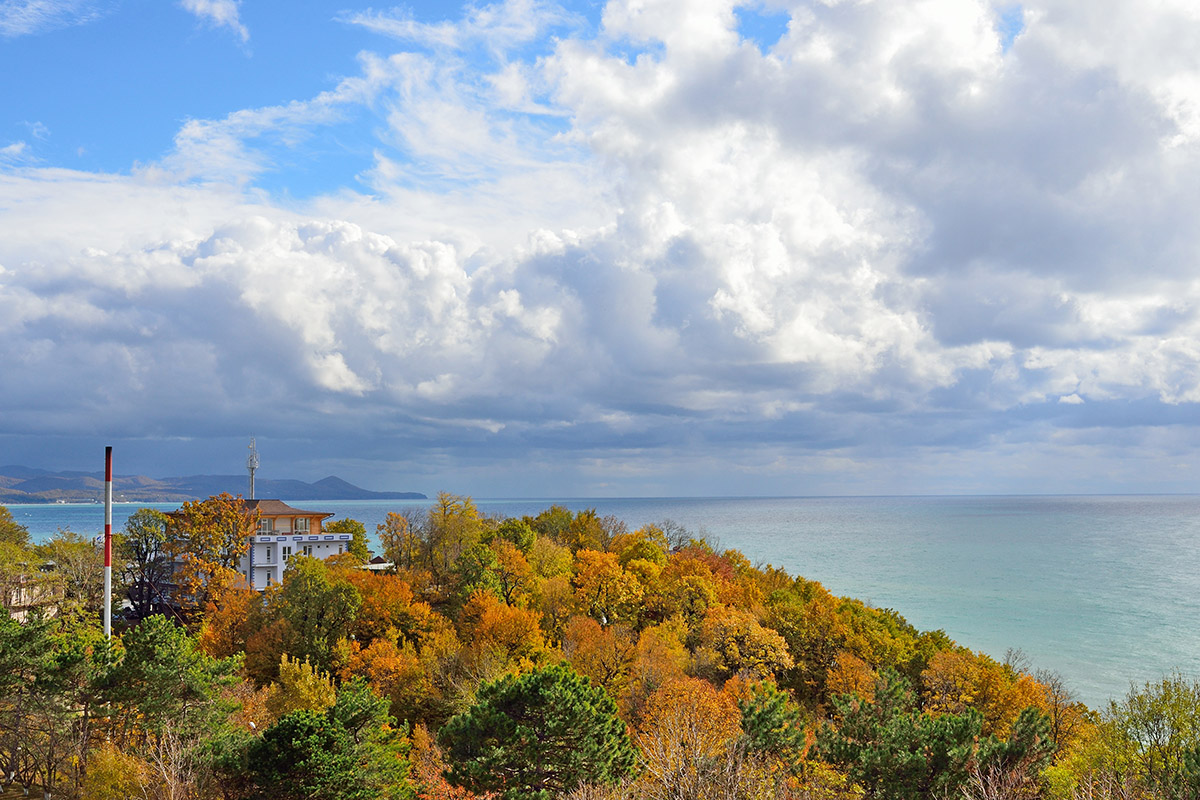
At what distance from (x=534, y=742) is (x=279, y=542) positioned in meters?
59.5

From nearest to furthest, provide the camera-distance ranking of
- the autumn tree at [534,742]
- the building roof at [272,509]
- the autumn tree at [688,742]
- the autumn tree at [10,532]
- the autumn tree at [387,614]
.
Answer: the autumn tree at [688,742] < the autumn tree at [534,742] < the autumn tree at [387,614] < the building roof at [272,509] < the autumn tree at [10,532]

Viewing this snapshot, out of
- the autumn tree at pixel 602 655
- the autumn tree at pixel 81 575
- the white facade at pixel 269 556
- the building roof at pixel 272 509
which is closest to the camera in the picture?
the autumn tree at pixel 602 655

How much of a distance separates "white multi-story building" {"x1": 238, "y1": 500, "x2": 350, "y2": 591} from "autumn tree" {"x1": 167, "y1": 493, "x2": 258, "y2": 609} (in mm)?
1864

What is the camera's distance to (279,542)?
3029 inches

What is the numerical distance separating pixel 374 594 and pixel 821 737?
111ft

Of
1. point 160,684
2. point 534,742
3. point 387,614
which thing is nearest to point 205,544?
point 387,614

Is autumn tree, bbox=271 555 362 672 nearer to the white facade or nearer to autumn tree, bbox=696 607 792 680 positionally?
the white facade

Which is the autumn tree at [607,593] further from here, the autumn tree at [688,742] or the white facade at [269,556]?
the white facade at [269,556]

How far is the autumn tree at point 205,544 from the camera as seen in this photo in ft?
219

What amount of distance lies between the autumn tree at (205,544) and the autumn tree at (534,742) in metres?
47.5

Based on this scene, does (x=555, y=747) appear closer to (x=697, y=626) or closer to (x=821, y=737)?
(x=821, y=737)

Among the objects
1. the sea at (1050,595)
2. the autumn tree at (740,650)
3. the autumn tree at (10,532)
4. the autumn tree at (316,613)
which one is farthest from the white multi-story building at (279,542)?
the sea at (1050,595)

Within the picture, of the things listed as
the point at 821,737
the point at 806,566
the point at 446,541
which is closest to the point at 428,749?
the point at 821,737

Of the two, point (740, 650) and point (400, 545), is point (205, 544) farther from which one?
point (740, 650)
